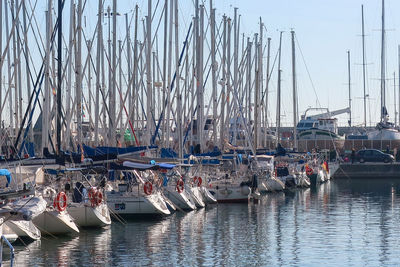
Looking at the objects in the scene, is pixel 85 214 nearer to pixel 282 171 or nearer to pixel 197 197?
pixel 197 197

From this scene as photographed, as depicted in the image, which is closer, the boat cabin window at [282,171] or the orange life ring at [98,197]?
the orange life ring at [98,197]

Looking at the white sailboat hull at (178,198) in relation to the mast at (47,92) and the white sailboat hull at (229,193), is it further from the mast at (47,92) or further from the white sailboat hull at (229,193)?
the mast at (47,92)

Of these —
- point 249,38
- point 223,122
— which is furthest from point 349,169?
point 223,122

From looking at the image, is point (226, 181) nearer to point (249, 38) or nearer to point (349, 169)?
point (249, 38)

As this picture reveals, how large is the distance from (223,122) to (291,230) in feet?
72.8

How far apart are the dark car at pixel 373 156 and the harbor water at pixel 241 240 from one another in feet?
112

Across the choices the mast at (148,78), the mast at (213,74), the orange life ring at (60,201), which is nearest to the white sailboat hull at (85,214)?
the orange life ring at (60,201)

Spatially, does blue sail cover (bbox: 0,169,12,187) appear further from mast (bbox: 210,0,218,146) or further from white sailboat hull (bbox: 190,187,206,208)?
mast (bbox: 210,0,218,146)

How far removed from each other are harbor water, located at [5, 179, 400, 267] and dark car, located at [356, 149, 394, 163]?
112 ft

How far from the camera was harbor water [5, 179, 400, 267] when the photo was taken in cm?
2753

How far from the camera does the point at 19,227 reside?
28.7 meters

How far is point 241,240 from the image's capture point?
106ft

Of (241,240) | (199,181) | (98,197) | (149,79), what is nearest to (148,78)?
(149,79)

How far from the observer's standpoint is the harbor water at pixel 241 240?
90.3 feet
